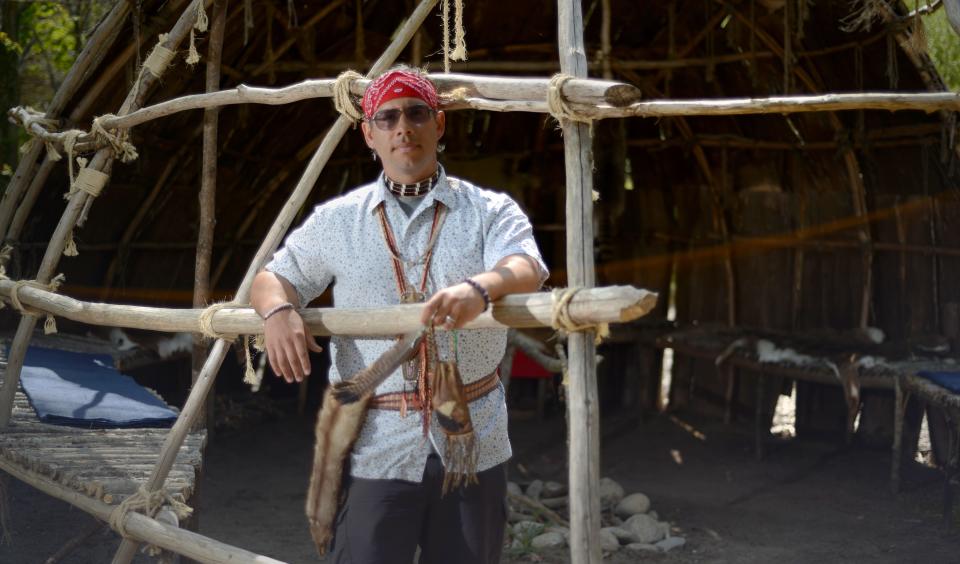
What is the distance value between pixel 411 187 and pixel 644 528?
3.76 metres

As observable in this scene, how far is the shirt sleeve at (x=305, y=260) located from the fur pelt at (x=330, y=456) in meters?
0.26

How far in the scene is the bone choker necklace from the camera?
7.97 ft

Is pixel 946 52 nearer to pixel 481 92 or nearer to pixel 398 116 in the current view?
pixel 481 92

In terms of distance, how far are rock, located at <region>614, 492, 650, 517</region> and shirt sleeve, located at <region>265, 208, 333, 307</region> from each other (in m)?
3.96

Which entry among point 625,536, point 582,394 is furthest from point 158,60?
point 625,536

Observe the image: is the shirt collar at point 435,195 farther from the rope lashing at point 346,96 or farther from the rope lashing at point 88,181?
the rope lashing at point 88,181

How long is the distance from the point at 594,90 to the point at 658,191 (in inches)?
268

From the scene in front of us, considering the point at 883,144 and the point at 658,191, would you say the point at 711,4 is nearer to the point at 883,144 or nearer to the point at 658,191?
the point at 883,144

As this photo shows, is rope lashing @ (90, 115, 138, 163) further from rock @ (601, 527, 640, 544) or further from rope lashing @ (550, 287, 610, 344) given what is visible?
rock @ (601, 527, 640, 544)

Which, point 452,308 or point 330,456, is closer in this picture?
point 452,308

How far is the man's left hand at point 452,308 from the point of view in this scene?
2141 millimetres

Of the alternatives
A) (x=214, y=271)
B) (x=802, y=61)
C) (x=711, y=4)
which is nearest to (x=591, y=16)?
(x=711, y=4)

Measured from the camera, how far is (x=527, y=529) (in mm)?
5539

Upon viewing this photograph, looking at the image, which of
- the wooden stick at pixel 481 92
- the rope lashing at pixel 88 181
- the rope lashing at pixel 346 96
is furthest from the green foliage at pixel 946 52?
the rope lashing at pixel 346 96
